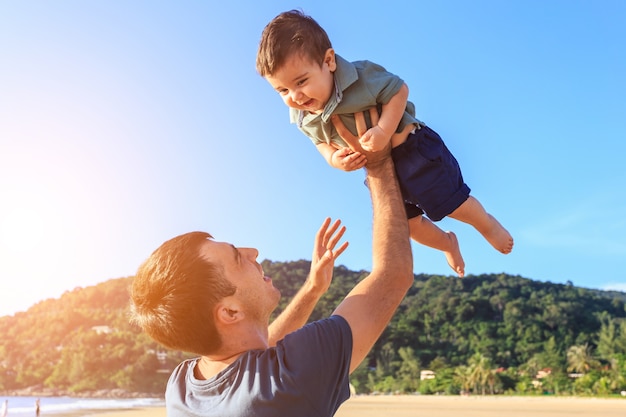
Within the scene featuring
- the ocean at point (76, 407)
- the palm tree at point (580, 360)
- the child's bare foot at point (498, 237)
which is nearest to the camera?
the child's bare foot at point (498, 237)

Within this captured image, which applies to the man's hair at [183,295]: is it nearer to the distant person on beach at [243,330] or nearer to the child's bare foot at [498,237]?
the distant person on beach at [243,330]

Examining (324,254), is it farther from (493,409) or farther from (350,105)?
(493,409)

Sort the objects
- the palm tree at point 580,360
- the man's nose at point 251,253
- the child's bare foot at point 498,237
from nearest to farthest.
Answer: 1. the man's nose at point 251,253
2. the child's bare foot at point 498,237
3. the palm tree at point 580,360

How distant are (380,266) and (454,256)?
4.67 feet

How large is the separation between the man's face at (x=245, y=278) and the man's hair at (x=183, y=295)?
0.08ft

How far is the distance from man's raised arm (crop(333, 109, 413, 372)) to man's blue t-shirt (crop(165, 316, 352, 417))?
97 millimetres

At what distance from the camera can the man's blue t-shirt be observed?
2.14 metres

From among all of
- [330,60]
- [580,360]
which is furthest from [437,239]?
[580,360]

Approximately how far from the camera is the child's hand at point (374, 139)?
9.81 feet

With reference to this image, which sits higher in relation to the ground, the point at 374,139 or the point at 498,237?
the point at 374,139

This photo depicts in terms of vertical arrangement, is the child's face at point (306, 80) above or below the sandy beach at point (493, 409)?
above

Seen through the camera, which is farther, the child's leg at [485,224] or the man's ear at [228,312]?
the child's leg at [485,224]

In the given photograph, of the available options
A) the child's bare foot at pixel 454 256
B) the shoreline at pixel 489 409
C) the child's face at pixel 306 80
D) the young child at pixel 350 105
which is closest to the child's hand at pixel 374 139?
the young child at pixel 350 105

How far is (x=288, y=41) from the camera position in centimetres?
307
